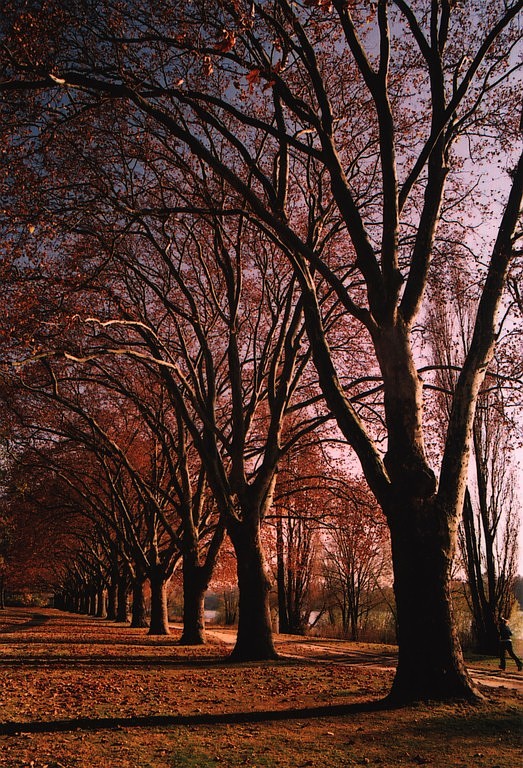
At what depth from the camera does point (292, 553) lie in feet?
96.7

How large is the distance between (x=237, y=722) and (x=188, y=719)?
0.56 m

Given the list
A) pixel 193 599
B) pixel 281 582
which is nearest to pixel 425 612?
pixel 193 599

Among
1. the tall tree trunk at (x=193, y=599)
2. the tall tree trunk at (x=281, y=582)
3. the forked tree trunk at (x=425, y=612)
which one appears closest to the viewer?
the forked tree trunk at (x=425, y=612)

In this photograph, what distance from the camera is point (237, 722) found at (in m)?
6.12

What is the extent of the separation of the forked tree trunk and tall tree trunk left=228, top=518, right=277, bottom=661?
17.7 feet

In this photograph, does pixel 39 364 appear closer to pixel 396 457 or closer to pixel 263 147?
pixel 263 147

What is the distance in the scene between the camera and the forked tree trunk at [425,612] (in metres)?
6.42

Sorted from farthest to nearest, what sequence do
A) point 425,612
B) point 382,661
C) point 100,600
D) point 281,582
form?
1. point 100,600
2. point 281,582
3. point 382,661
4. point 425,612

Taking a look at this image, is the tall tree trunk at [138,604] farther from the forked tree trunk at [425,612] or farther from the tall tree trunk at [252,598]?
the forked tree trunk at [425,612]

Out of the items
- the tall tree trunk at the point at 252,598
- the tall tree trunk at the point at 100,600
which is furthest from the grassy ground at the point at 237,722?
the tall tree trunk at the point at 100,600

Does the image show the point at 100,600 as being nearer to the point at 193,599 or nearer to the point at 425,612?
the point at 193,599

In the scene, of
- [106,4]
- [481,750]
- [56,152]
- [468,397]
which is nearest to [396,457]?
[468,397]

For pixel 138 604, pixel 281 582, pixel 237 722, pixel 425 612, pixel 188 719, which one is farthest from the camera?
pixel 281 582

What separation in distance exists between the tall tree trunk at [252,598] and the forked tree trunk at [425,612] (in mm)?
5380
